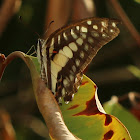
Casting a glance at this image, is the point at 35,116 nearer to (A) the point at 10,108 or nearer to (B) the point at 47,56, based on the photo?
(A) the point at 10,108

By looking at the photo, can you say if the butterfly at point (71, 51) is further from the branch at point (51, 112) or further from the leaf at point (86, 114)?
the branch at point (51, 112)

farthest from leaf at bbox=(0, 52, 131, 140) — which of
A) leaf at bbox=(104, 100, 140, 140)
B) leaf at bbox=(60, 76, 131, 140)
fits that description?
leaf at bbox=(104, 100, 140, 140)

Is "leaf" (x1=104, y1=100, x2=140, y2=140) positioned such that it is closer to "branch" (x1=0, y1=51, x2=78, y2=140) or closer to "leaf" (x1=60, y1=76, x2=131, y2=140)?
"leaf" (x1=60, y1=76, x2=131, y2=140)

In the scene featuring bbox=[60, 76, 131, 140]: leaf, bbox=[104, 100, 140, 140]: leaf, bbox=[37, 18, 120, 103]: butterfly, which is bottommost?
bbox=[104, 100, 140, 140]: leaf

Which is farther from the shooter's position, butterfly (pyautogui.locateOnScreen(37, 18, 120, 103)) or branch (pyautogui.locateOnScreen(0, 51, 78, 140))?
butterfly (pyautogui.locateOnScreen(37, 18, 120, 103))

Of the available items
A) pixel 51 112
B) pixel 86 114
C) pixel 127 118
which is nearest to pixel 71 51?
pixel 86 114

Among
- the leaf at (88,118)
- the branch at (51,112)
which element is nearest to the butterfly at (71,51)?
the leaf at (88,118)
